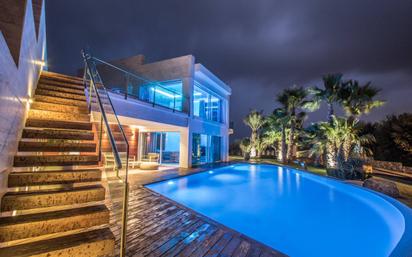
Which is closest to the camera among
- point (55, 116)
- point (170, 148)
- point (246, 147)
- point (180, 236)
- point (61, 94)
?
point (180, 236)

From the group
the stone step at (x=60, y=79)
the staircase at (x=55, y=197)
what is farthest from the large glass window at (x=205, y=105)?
the staircase at (x=55, y=197)

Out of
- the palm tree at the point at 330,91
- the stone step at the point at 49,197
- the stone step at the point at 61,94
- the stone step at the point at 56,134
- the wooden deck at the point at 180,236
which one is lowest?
the wooden deck at the point at 180,236

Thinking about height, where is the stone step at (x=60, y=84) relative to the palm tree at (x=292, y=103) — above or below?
below

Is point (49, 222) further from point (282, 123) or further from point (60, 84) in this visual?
point (282, 123)

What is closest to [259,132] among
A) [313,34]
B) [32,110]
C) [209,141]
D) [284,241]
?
[209,141]

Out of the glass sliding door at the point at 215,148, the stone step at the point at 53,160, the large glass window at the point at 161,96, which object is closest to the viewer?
the stone step at the point at 53,160

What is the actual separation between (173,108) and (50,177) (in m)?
7.46

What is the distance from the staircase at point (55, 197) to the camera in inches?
80.7

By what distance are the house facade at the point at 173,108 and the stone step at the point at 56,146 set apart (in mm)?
4094

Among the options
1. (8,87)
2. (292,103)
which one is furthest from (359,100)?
(8,87)

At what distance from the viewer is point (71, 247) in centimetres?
202

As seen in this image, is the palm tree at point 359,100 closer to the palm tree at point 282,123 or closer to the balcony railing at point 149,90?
the palm tree at point 282,123

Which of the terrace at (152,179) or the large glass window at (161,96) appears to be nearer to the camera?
the terrace at (152,179)

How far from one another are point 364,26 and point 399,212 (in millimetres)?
12181
